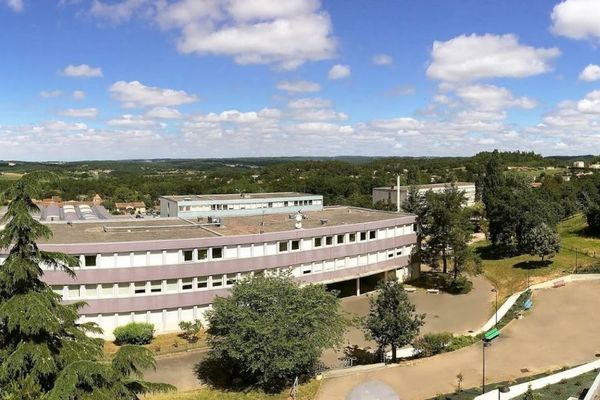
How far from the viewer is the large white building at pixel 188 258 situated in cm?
3669

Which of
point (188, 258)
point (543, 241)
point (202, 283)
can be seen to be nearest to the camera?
point (188, 258)

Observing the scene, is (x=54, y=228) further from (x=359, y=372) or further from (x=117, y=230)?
(x=359, y=372)

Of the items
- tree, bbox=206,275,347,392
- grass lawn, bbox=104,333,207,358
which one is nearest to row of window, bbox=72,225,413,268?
grass lawn, bbox=104,333,207,358

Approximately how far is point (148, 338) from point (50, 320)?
2538 centimetres

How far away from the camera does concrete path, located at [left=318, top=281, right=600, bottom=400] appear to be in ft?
91.6

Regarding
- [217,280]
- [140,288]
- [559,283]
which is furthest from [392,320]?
[559,283]

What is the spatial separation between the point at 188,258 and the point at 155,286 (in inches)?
123

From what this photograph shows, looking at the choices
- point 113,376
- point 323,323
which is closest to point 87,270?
point 323,323

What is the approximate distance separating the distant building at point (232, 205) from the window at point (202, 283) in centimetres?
2285

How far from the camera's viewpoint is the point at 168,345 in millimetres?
35938

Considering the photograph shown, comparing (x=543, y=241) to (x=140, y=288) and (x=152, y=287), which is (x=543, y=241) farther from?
(x=140, y=288)

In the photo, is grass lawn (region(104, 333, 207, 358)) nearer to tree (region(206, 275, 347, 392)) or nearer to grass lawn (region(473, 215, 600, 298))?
tree (region(206, 275, 347, 392))

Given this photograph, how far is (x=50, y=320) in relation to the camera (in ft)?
40.1

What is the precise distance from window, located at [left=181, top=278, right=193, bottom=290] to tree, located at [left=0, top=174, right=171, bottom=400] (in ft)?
83.1
